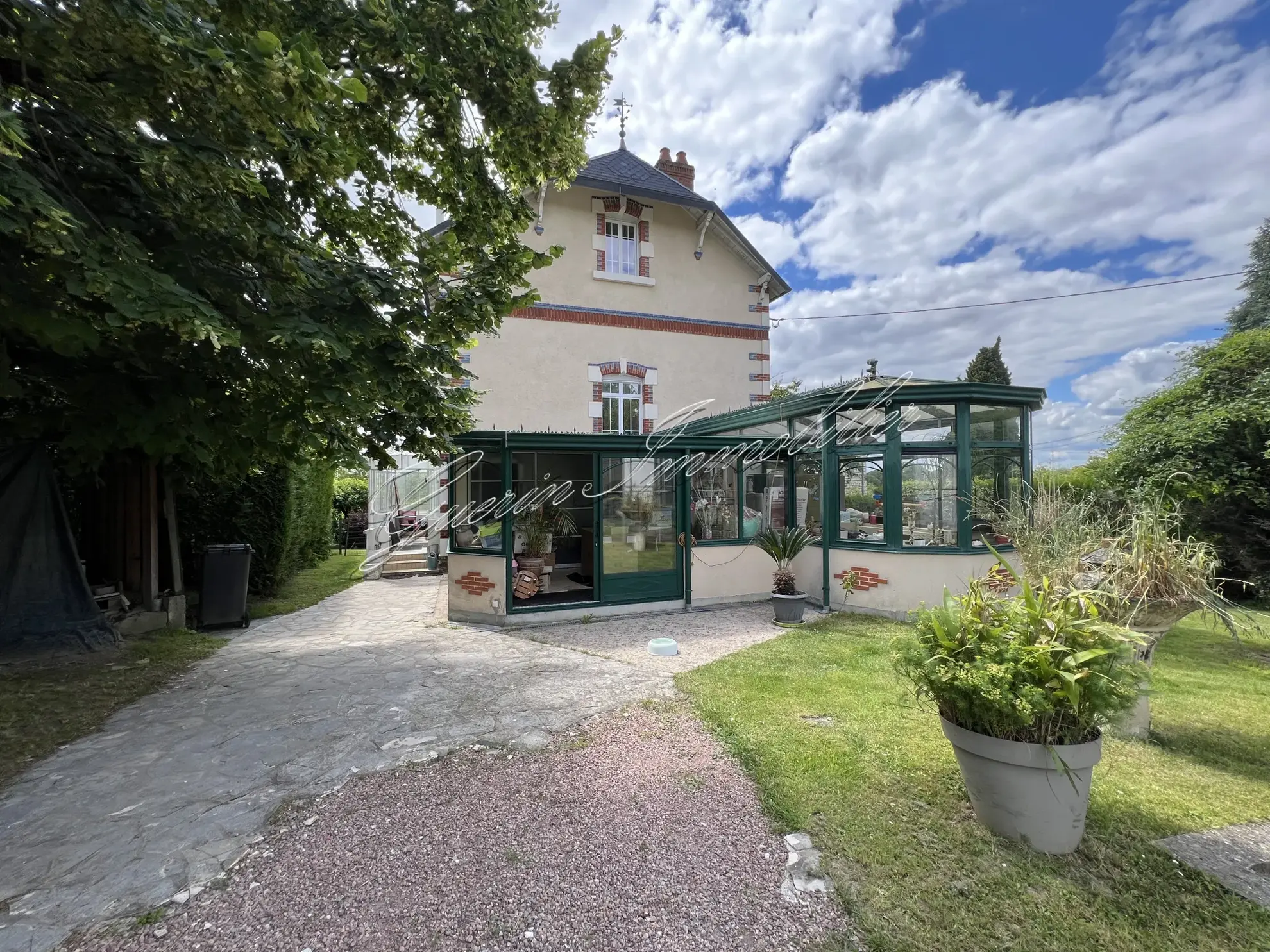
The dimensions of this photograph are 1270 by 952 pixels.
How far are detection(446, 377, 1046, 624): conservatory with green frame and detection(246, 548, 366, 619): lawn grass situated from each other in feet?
10.3

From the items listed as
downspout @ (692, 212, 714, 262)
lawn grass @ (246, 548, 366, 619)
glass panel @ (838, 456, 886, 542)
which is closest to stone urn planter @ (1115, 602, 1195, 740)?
glass panel @ (838, 456, 886, 542)

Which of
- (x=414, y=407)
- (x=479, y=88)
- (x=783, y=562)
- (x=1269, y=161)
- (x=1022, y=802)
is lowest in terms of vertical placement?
(x=1022, y=802)

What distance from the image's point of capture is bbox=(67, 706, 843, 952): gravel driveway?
6.70ft

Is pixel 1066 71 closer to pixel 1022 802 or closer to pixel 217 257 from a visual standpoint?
pixel 1022 802

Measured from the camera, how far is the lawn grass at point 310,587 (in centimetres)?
848

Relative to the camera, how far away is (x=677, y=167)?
12.5 m

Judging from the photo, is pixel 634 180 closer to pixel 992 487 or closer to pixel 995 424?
pixel 995 424

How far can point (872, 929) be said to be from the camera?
205 cm

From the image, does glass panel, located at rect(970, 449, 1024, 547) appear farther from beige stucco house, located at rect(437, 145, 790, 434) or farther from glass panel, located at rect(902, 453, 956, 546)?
beige stucco house, located at rect(437, 145, 790, 434)

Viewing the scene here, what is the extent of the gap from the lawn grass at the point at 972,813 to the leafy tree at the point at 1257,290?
90.5 feet

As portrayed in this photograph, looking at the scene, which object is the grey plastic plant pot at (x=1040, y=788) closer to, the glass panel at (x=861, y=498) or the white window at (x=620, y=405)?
the glass panel at (x=861, y=498)

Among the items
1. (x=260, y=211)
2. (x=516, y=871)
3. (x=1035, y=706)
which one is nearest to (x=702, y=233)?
(x=260, y=211)

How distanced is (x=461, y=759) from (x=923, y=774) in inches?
107

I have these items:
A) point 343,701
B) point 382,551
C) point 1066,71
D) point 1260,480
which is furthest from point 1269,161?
point 382,551
